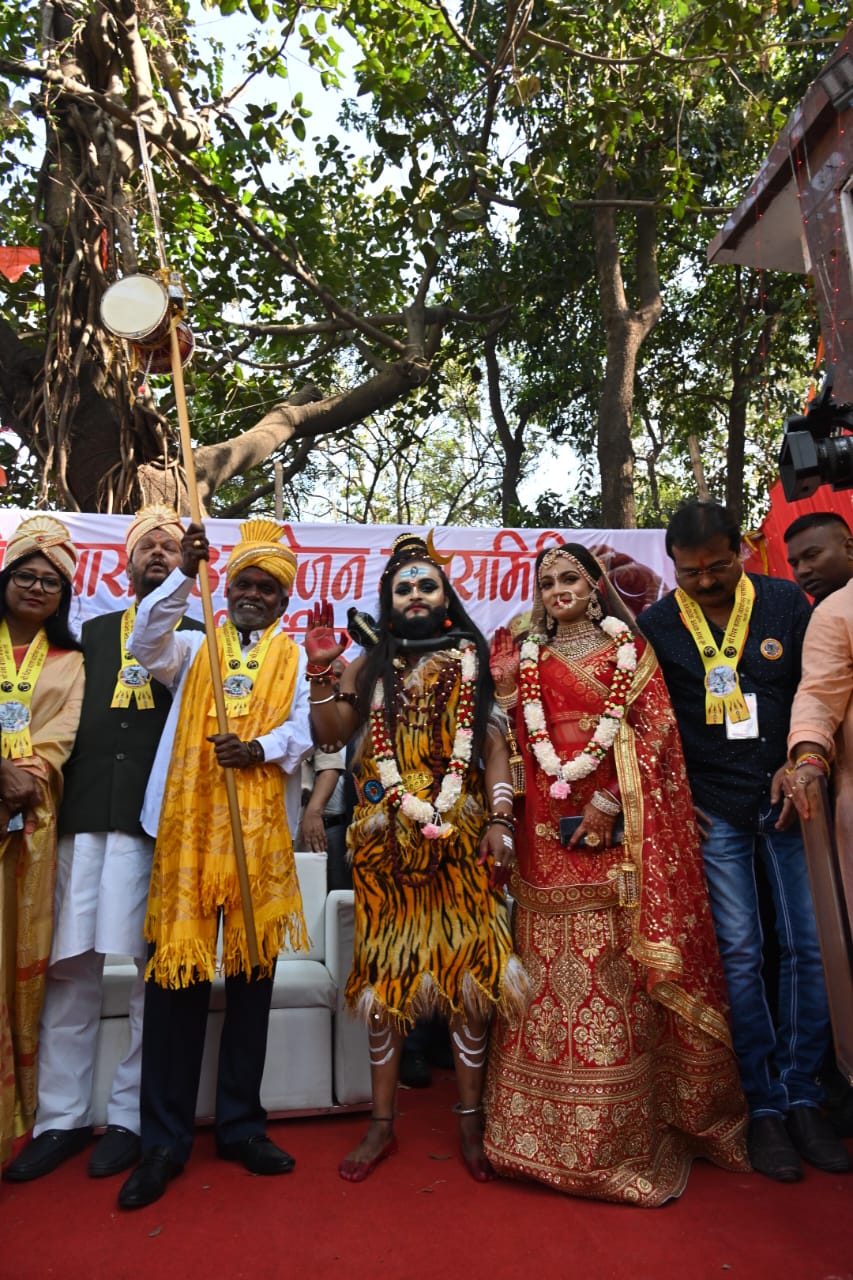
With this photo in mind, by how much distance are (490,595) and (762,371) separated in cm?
559

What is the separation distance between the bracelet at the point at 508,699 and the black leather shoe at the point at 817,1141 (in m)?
1.50

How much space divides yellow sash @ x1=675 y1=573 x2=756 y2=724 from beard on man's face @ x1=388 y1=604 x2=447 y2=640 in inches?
33.2

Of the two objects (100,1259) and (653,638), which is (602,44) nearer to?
(653,638)

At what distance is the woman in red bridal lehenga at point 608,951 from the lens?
8.91 ft

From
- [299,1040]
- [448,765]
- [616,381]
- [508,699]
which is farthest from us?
[616,381]

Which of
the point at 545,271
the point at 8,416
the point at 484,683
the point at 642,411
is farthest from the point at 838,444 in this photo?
the point at 642,411

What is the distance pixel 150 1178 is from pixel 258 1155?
320 millimetres

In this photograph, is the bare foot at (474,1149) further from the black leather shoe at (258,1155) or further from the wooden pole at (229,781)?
the wooden pole at (229,781)

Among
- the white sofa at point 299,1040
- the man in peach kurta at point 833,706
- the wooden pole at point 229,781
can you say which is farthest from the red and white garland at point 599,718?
the white sofa at point 299,1040

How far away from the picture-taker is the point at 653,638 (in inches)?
132

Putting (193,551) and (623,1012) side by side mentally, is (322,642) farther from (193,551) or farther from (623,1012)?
(623,1012)

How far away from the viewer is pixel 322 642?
10.1 feet

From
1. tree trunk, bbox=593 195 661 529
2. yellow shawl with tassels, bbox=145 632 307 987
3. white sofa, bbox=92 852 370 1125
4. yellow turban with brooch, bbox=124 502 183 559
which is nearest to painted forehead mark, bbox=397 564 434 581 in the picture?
yellow shawl with tassels, bbox=145 632 307 987

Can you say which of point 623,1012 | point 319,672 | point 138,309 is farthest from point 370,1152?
point 138,309
